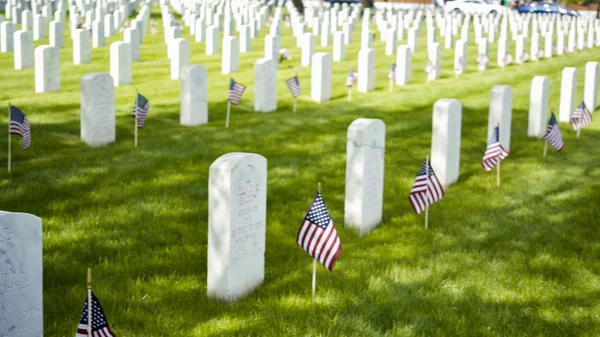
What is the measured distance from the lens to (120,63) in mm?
18484

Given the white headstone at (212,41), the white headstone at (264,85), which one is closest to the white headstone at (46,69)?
the white headstone at (264,85)

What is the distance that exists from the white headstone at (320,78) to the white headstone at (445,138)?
6589mm

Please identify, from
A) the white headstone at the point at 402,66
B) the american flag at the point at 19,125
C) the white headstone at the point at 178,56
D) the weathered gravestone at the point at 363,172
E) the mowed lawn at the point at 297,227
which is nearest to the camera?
the mowed lawn at the point at 297,227

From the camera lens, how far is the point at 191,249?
8.16m

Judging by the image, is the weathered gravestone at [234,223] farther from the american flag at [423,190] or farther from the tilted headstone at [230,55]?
the tilted headstone at [230,55]

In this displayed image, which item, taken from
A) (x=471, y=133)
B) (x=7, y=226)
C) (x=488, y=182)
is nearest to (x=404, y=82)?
(x=471, y=133)

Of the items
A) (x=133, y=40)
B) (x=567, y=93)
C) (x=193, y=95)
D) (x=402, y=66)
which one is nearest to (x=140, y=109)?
(x=193, y=95)

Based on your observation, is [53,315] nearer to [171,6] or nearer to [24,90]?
Answer: [24,90]

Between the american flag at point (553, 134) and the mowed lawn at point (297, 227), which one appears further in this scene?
the american flag at point (553, 134)

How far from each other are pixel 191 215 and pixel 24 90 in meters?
9.37

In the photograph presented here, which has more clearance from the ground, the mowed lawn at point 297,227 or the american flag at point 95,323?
the american flag at point 95,323

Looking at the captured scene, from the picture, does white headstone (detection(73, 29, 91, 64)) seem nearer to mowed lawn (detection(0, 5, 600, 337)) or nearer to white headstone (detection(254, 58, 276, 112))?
mowed lawn (detection(0, 5, 600, 337))

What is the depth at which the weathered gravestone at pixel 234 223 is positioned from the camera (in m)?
6.84

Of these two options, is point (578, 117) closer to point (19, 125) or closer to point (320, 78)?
point (320, 78)
